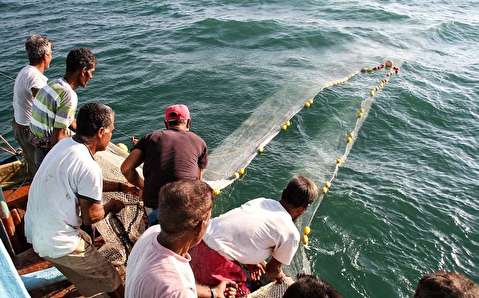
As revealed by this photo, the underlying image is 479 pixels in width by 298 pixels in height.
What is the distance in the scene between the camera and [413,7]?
20797 millimetres

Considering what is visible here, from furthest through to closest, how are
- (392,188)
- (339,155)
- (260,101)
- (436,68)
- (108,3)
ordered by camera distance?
1. (108,3)
2. (436,68)
3. (260,101)
4. (339,155)
5. (392,188)

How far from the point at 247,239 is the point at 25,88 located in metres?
3.59

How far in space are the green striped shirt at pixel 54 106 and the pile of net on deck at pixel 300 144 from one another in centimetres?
94

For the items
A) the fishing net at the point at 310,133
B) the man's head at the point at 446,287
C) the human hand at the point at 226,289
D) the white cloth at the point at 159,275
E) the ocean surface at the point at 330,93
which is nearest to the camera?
the white cloth at the point at 159,275

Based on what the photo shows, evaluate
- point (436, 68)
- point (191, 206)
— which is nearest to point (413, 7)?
point (436, 68)

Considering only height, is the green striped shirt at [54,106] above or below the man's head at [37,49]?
below

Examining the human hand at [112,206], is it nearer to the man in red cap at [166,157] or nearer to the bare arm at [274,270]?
the man in red cap at [166,157]

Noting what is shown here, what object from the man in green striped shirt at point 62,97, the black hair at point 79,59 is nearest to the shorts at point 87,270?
→ the man in green striped shirt at point 62,97

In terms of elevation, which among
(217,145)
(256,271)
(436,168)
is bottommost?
(436,168)

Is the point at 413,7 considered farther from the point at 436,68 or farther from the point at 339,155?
the point at 339,155

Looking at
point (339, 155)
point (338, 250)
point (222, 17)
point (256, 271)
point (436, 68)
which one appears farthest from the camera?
point (222, 17)

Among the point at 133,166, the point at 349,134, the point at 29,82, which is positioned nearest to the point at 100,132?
the point at 133,166

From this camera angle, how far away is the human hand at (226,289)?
325cm

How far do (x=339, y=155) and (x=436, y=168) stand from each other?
209cm
